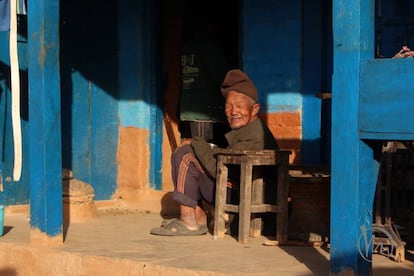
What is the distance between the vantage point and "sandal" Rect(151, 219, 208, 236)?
20.9 ft

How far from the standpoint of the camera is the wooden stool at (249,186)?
588cm

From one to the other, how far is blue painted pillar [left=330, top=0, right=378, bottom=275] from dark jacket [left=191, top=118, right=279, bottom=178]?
1651 mm

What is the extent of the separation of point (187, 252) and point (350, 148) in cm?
174

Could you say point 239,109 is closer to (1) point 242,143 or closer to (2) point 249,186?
(1) point 242,143

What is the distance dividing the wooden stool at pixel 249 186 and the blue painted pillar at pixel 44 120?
1.31 meters

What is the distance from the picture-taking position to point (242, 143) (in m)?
6.16

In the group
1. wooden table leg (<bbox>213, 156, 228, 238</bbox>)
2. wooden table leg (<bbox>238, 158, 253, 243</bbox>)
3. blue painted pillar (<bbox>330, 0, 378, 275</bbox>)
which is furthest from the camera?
wooden table leg (<bbox>213, 156, 228, 238</bbox>)

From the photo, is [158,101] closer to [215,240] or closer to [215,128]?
[215,128]

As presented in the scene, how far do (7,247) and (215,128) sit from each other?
2.48 meters

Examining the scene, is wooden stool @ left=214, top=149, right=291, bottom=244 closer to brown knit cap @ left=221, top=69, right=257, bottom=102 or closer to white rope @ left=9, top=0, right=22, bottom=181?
brown knit cap @ left=221, top=69, right=257, bottom=102

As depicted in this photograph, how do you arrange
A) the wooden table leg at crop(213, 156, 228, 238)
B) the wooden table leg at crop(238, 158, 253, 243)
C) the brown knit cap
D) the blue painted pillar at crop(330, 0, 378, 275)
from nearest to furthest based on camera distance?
the blue painted pillar at crop(330, 0, 378, 275) < the wooden table leg at crop(238, 158, 253, 243) < the wooden table leg at crop(213, 156, 228, 238) < the brown knit cap

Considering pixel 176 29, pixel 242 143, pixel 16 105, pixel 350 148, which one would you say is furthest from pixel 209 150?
pixel 176 29

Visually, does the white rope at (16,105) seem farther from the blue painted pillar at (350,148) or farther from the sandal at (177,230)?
the blue painted pillar at (350,148)

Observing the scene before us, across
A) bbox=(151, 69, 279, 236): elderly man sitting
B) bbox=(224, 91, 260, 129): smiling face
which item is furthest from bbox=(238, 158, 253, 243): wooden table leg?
bbox=(224, 91, 260, 129): smiling face
